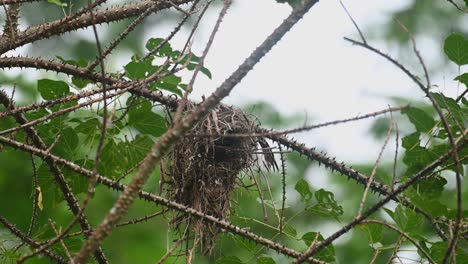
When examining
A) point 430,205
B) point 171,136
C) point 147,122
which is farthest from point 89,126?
point 430,205

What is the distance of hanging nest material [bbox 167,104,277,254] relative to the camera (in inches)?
103

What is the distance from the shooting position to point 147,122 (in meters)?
2.39

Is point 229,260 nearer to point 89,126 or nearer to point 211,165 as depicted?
point 211,165

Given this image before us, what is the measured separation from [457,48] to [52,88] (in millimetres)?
1244

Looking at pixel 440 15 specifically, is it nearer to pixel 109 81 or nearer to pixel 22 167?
pixel 22 167

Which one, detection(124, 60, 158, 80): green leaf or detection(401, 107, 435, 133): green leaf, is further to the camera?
detection(401, 107, 435, 133): green leaf

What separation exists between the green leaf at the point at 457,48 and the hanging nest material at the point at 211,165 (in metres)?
0.71

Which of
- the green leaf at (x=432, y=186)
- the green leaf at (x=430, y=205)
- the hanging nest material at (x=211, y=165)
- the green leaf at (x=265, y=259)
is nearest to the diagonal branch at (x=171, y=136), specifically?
the green leaf at (x=430, y=205)

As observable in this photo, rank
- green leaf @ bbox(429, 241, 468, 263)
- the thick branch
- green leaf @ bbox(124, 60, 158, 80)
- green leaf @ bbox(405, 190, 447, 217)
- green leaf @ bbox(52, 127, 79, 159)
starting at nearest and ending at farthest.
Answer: green leaf @ bbox(405, 190, 447, 217) → green leaf @ bbox(429, 241, 468, 263) → green leaf @ bbox(124, 60, 158, 80) → the thick branch → green leaf @ bbox(52, 127, 79, 159)

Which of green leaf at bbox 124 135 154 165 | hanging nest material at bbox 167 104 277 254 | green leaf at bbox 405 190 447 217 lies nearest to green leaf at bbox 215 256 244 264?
hanging nest material at bbox 167 104 277 254

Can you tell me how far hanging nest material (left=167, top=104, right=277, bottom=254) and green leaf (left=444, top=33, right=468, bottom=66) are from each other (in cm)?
71

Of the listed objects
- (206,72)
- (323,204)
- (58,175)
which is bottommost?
(58,175)

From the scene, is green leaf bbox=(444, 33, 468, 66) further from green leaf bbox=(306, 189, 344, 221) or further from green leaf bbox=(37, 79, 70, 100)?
green leaf bbox=(37, 79, 70, 100)

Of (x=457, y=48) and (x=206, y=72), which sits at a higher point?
(x=457, y=48)
